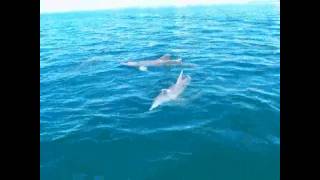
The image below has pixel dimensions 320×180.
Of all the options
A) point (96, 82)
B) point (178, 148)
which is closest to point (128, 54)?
point (96, 82)

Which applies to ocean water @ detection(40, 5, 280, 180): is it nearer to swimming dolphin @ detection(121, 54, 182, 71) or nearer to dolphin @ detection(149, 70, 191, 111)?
dolphin @ detection(149, 70, 191, 111)

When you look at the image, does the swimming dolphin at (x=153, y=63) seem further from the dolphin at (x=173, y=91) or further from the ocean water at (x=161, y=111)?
the dolphin at (x=173, y=91)

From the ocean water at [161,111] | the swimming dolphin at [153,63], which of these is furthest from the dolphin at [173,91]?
the swimming dolphin at [153,63]

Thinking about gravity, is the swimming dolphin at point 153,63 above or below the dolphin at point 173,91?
above

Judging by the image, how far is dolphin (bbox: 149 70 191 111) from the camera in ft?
26.5

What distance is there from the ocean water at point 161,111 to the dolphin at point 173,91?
0.13 m

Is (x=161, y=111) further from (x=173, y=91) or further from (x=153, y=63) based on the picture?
(x=153, y=63)

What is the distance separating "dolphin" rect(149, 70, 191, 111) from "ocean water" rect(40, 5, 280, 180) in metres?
0.13

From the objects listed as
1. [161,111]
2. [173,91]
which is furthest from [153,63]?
[161,111]

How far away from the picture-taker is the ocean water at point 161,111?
6297 mm

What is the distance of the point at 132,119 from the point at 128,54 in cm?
389

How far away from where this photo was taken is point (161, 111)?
7645 millimetres
